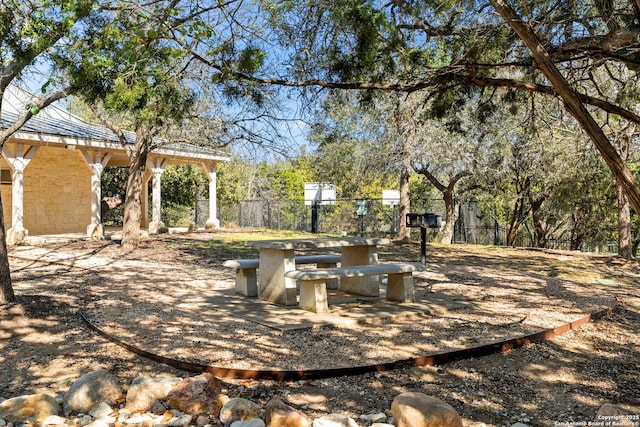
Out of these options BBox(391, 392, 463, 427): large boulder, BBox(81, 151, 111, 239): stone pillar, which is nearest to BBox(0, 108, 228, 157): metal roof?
BBox(81, 151, 111, 239): stone pillar

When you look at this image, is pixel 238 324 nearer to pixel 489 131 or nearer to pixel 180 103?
pixel 180 103

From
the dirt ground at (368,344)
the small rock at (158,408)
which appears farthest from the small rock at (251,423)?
the small rock at (158,408)

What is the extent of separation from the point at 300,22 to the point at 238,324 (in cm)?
389

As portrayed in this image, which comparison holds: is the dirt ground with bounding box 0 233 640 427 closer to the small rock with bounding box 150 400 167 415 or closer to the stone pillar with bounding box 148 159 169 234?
the small rock with bounding box 150 400 167 415

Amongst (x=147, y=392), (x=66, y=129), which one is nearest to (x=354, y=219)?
(x=66, y=129)

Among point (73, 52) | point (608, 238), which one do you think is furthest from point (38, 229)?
point (608, 238)

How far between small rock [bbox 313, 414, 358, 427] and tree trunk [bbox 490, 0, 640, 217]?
251 centimetres

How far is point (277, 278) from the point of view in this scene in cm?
716

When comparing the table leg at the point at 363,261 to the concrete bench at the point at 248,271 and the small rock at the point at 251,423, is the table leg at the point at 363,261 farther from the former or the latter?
the small rock at the point at 251,423

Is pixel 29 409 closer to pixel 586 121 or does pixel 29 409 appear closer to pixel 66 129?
pixel 586 121

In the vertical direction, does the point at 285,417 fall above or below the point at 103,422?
above

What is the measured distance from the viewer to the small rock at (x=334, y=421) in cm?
345

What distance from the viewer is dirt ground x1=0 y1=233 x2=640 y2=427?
13.5 ft

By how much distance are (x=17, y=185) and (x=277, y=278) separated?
11652 mm
